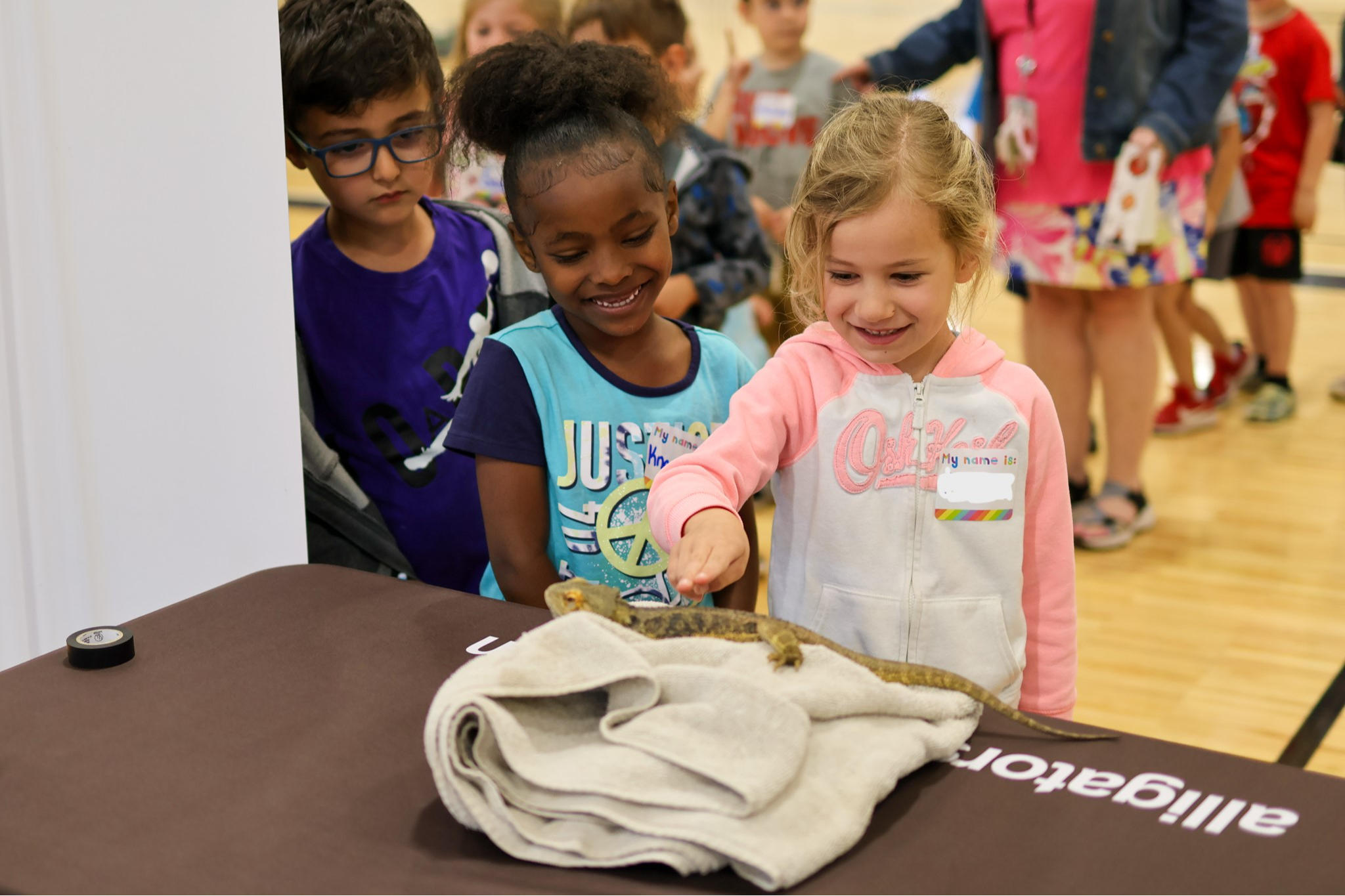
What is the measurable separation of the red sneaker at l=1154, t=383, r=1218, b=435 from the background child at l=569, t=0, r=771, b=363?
9.60 ft

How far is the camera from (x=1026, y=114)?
3.66m

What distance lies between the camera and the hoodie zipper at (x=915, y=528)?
4.64 ft

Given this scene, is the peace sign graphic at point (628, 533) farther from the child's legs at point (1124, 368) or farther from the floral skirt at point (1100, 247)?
the child's legs at point (1124, 368)

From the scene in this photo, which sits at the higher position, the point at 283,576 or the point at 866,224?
the point at 866,224

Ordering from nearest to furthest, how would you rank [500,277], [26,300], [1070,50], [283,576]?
[283,576]
[26,300]
[500,277]
[1070,50]

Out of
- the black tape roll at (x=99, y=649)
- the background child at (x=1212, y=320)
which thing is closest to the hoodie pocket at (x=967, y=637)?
the black tape roll at (x=99, y=649)

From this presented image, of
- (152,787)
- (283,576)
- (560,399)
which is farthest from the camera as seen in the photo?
(560,399)

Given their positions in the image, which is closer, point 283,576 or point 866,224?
point 866,224

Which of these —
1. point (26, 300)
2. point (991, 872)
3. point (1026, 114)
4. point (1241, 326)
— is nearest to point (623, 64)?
point (26, 300)

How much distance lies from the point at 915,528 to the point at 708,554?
318mm

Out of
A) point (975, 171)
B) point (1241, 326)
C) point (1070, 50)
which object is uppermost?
point (1070, 50)

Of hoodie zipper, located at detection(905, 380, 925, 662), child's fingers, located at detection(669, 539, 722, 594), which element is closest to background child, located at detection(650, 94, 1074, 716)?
hoodie zipper, located at detection(905, 380, 925, 662)

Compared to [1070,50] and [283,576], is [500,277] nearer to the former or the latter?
[283,576]

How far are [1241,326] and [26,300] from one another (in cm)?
676
